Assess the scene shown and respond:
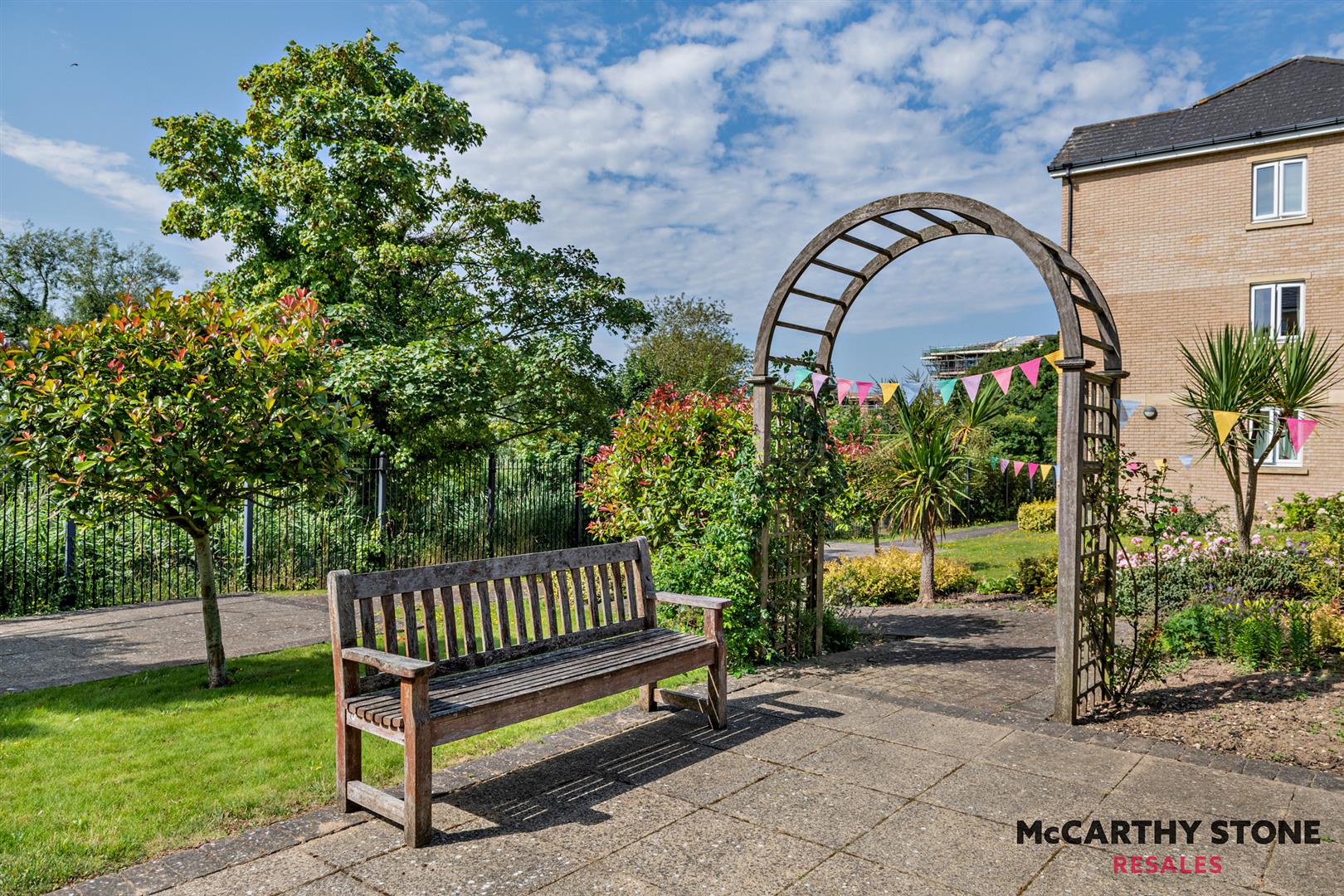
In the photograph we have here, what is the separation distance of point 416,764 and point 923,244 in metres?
5.02

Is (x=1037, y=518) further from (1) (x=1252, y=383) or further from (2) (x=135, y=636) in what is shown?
(2) (x=135, y=636)

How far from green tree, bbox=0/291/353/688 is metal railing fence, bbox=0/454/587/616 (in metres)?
2.09

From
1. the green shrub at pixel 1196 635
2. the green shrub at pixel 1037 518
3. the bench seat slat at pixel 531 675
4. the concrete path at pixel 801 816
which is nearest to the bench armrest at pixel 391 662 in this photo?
the bench seat slat at pixel 531 675

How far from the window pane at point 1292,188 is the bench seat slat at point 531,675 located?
16775mm

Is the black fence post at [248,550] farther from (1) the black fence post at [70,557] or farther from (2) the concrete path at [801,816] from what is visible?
(2) the concrete path at [801,816]

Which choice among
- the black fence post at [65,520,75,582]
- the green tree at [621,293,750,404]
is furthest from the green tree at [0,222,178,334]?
the black fence post at [65,520,75,582]

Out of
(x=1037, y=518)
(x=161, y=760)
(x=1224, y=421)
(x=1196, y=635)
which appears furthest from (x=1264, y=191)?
(x=161, y=760)

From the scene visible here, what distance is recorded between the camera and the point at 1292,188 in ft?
51.9

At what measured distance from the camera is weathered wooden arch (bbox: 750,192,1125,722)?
4.86 metres

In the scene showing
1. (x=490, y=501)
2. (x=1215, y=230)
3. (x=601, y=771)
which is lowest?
(x=601, y=771)

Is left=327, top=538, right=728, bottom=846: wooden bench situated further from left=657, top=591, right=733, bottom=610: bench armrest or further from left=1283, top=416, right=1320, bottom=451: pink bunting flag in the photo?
left=1283, top=416, right=1320, bottom=451: pink bunting flag

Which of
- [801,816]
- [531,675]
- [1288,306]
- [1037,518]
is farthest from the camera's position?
[1037,518]

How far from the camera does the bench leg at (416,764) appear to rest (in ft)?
10.7

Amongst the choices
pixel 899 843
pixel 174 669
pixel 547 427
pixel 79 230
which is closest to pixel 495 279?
pixel 547 427
